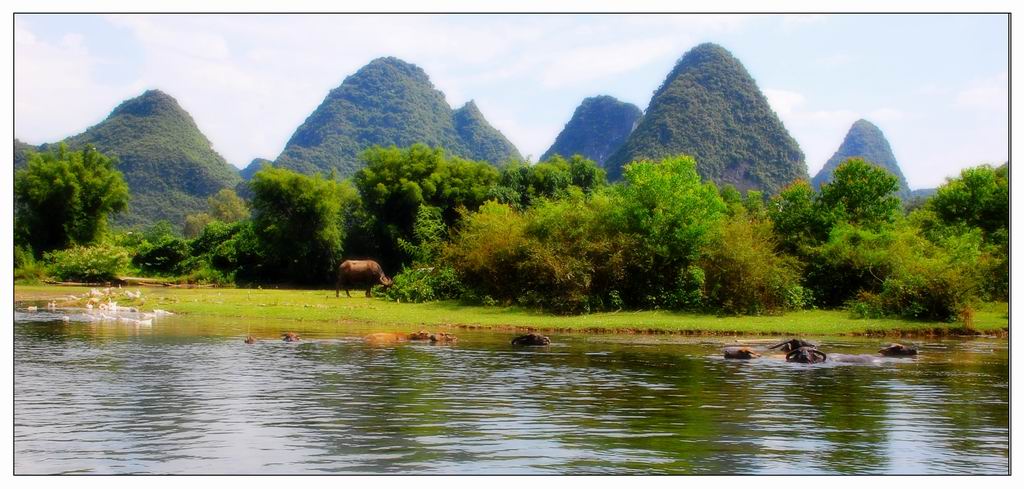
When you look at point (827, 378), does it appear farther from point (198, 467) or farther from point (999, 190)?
point (999, 190)

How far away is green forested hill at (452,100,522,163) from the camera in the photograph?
14238cm

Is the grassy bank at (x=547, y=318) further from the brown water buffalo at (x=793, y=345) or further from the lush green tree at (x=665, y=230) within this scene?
the brown water buffalo at (x=793, y=345)

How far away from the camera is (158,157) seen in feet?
303

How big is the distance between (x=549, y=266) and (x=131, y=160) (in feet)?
216

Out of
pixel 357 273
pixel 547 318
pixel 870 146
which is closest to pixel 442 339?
pixel 547 318

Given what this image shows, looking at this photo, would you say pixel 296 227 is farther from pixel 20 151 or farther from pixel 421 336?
pixel 421 336

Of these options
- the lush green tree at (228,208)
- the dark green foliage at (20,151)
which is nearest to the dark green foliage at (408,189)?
the dark green foliage at (20,151)

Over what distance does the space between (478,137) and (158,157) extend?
2411 inches

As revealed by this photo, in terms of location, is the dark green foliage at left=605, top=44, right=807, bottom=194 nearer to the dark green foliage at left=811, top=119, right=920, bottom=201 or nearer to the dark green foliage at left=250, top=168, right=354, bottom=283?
the dark green foliage at left=811, top=119, right=920, bottom=201

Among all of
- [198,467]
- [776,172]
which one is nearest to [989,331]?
[198,467]

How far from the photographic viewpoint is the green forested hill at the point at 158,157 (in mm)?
85688

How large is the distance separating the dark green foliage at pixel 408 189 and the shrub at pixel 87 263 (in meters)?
13.6

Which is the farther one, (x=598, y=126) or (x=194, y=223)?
(x=598, y=126)

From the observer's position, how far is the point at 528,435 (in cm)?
1210
